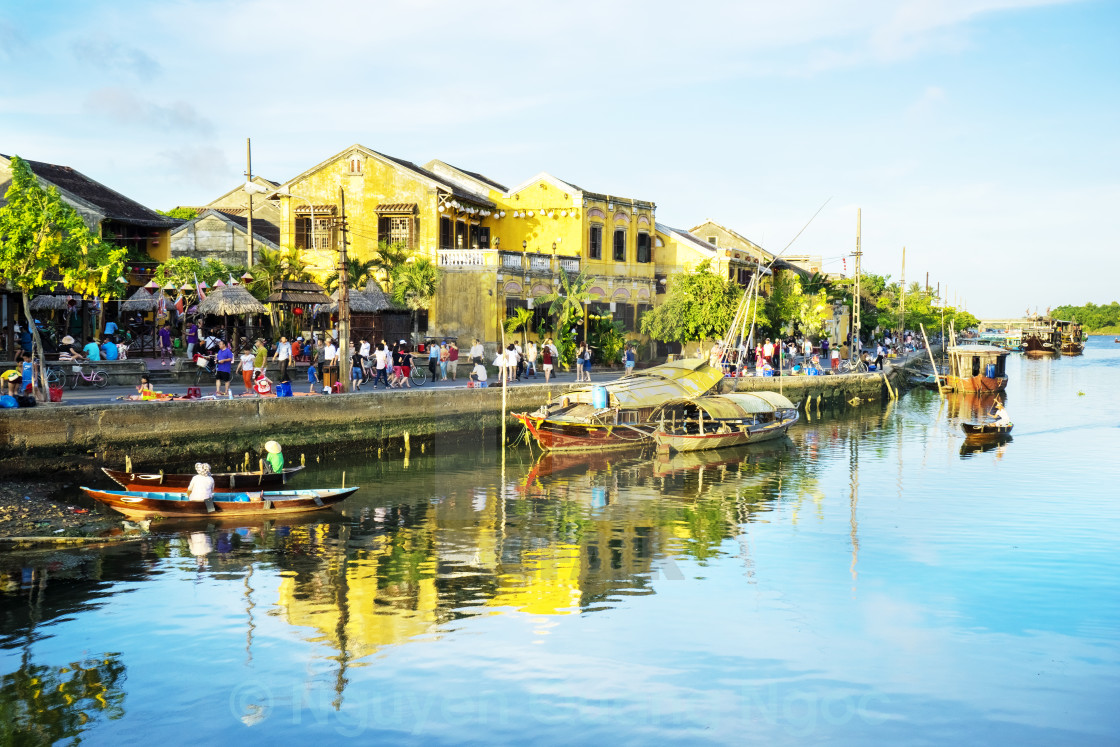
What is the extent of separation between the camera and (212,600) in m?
15.3

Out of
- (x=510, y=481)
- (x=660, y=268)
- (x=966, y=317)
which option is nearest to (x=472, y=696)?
(x=510, y=481)

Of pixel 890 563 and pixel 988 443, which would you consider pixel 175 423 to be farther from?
pixel 988 443

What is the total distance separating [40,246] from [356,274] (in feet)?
47.4

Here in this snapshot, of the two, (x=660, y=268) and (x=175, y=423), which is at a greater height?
(x=660, y=268)

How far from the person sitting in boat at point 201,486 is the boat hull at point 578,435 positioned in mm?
11840

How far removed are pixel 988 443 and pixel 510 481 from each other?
19.3m

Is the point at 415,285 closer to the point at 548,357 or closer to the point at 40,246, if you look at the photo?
the point at 548,357

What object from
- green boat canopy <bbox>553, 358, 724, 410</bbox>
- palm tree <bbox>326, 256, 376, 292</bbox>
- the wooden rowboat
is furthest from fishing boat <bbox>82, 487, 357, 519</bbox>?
the wooden rowboat

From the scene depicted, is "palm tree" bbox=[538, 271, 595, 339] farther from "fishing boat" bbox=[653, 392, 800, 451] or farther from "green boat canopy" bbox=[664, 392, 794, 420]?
"green boat canopy" bbox=[664, 392, 794, 420]

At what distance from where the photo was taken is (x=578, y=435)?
99.7ft

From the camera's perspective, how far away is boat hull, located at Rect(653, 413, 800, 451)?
30750 mm

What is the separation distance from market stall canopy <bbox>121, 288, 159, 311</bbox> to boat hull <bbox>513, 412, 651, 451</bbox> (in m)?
15.4

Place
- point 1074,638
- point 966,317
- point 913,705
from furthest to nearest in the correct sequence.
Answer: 1. point 966,317
2. point 1074,638
3. point 913,705

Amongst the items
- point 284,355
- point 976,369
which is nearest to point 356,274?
point 284,355
